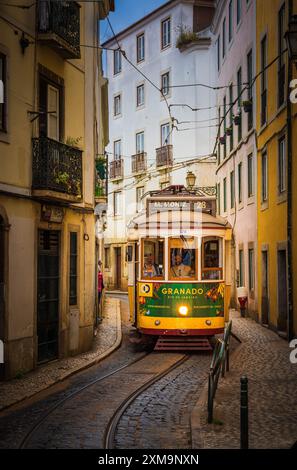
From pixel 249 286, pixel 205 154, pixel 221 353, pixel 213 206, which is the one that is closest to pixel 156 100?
pixel 205 154

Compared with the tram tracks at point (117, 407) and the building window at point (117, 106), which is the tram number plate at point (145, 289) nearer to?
the tram tracks at point (117, 407)

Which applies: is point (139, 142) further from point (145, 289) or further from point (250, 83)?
point (145, 289)

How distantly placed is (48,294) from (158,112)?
2854cm

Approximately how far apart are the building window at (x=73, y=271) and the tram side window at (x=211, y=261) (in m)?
2.93

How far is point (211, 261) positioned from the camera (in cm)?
1666

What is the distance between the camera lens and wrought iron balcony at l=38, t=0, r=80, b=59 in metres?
14.2

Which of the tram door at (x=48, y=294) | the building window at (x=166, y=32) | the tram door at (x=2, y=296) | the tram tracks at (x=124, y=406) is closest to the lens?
the tram tracks at (x=124, y=406)

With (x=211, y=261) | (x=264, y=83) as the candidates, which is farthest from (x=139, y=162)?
(x=211, y=261)

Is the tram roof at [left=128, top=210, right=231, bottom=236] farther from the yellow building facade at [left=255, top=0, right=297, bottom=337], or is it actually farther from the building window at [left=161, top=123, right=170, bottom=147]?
the building window at [left=161, top=123, right=170, bottom=147]

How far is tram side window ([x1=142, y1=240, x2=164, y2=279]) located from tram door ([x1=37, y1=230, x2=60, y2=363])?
2.35 meters

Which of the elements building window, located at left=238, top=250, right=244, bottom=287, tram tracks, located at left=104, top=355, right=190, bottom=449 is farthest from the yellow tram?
building window, located at left=238, top=250, right=244, bottom=287

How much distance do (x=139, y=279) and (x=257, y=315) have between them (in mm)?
7712

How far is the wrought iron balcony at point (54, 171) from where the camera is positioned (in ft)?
46.0


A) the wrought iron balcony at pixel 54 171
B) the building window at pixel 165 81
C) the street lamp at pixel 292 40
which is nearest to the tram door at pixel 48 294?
the wrought iron balcony at pixel 54 171
